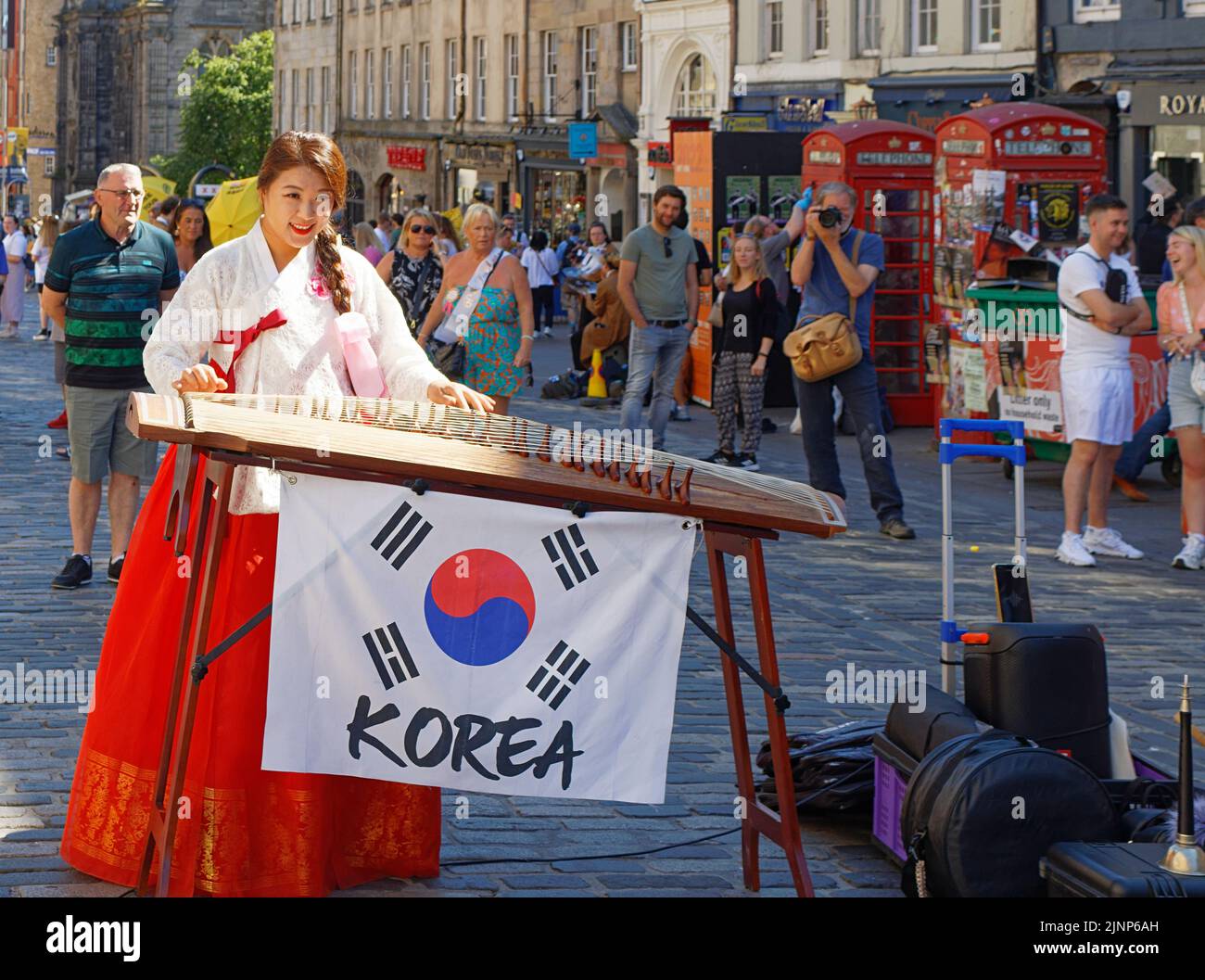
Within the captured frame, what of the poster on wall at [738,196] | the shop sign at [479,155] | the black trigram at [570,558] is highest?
the shop sign at [479,155]

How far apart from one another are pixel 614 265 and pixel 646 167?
1721cm

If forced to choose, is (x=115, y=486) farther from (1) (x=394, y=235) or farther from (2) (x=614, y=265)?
(1) (x=394, y=235)

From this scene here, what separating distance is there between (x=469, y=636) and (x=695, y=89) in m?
34.5

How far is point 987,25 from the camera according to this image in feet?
93.0

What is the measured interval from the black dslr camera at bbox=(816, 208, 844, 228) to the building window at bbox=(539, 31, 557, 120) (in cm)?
3485

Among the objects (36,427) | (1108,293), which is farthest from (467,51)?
(1108,293)

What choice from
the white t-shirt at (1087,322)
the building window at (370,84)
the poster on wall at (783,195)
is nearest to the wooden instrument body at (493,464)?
the white t-shirt at (1087,322)

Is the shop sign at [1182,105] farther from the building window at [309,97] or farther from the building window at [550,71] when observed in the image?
the building window at [309,97]

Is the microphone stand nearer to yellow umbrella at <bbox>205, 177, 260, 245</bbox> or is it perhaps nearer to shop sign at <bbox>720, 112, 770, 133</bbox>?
yellow umbrella at <bbox>205, 177, 260, 245</bbox>

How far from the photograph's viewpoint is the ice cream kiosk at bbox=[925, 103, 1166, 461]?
49.1 ft

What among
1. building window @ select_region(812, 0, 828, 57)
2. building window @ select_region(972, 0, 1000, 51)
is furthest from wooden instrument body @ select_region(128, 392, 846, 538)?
building window @ select_region(812, 0, 828, 57)

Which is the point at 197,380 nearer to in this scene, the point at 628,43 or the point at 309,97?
the point at 628,43

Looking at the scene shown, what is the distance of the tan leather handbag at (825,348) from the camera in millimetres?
11703

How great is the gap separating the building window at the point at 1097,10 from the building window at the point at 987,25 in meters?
1.94
